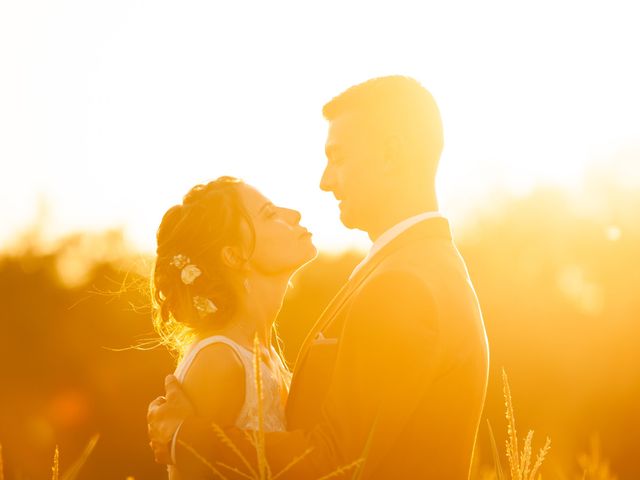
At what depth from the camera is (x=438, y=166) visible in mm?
4324

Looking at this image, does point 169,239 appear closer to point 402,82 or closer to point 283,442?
point 402,82

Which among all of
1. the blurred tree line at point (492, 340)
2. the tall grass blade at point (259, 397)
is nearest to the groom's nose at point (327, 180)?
the tall grass blade at point (259, 397)

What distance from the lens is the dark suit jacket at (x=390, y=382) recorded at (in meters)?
3.21

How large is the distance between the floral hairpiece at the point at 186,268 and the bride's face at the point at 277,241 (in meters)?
0.30

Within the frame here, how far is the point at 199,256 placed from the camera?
497 cm

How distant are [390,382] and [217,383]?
1.29 m

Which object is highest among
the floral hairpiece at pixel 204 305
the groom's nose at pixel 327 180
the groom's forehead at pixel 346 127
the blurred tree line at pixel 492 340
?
the groom's forehead at pixel 346 127

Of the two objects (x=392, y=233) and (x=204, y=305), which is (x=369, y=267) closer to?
Answer: (x=392, y=233)

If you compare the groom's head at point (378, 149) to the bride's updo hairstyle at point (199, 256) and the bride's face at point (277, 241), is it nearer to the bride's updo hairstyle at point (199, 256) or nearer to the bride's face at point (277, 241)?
the bride's face at point (277, 241)

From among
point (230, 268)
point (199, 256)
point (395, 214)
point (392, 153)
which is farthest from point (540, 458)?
point (199, 256)

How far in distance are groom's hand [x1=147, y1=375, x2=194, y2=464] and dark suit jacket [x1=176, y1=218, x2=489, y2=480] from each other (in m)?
A: 0.10

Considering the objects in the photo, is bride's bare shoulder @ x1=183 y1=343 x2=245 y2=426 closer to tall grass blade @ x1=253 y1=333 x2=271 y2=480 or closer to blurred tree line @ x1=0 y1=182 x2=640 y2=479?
tall grass blade @ x1=253 y1=333 x2=271 y2=480

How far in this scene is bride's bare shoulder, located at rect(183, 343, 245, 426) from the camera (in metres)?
4.18

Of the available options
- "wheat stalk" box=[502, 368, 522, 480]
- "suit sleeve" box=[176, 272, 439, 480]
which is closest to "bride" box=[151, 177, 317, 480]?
"suit sleeve" box=[176, 272, 439, 480]
